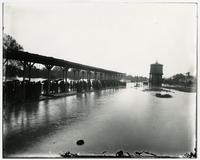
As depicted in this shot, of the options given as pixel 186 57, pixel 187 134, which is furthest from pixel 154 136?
pixel 186 57

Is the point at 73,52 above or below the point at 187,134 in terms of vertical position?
above

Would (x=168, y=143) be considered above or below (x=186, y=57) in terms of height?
below

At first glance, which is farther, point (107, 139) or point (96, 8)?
point (96, 8)

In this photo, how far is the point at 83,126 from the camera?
23.6ft

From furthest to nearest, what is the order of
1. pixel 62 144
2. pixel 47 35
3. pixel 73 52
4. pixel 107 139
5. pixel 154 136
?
1. pixel 73 52
2. pixel 47 35
3. pixel 154 136
4. pixel 107 139
5. pixel 62 144

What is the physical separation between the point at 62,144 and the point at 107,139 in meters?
1.22

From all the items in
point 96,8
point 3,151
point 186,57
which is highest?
point 96,8

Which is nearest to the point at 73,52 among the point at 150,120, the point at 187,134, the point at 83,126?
the point at 83,126

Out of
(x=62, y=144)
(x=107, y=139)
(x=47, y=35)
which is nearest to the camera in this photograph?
(x=62, y=144)

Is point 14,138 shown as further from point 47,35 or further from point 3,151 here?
point 47,35

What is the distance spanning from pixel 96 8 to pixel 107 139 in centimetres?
402

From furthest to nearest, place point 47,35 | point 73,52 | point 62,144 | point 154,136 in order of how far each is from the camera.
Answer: point 73,52 → point 47,35 → point 154,136 → point 62,144

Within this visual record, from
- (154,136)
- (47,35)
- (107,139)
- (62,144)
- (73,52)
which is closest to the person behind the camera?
(62,144)

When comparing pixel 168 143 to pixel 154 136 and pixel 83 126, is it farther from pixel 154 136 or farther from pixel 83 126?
pixel 83 126
